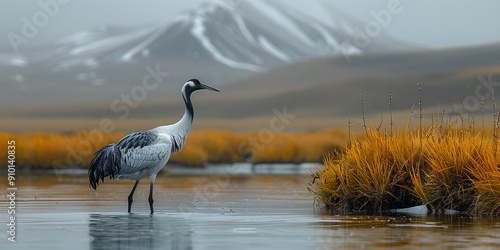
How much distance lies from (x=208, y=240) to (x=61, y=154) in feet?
87.6

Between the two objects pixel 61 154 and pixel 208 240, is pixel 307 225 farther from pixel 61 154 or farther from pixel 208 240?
pixel 61 154

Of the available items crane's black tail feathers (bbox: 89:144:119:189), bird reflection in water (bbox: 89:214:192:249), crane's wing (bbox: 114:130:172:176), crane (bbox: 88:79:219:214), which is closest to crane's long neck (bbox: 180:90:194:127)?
crane (bbox: 88:79:219:214)

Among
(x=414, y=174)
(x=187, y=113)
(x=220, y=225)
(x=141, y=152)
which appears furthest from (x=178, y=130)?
(x=414, y=174)

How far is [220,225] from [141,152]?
3.90 m

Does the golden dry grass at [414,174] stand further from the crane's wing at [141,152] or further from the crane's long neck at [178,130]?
the crane's wing at [141,152]

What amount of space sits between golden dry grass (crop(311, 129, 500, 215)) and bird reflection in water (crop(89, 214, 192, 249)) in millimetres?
3561

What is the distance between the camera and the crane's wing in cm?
1727

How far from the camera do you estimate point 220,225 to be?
13.8 m

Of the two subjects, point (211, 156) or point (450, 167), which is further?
point (211, 156)

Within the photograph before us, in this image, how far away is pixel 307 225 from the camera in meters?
13.7

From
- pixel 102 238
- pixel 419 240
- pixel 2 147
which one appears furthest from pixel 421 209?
pixel 2 147

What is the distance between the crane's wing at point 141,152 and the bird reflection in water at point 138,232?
162 centimetres

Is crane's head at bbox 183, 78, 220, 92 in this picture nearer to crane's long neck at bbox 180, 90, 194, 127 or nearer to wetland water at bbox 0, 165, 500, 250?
crane's long neck at bbox 180, 90, 194, 127

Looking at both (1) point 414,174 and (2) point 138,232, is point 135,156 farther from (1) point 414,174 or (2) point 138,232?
(1) point 414,174
